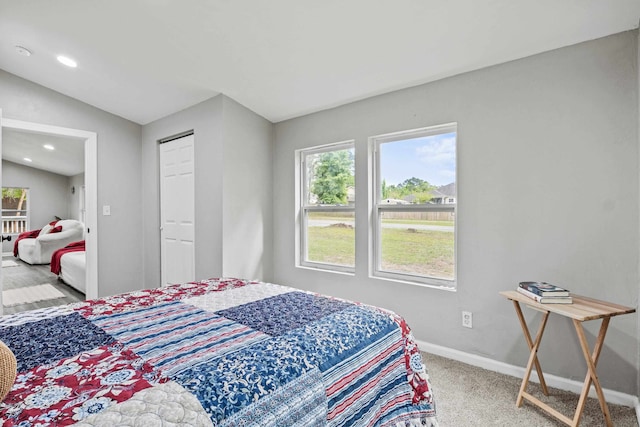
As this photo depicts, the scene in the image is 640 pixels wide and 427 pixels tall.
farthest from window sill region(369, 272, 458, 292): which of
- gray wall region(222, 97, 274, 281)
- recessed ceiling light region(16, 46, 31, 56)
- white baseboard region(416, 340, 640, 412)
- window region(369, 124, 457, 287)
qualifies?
recessed ceiling light region(16, 46, 31, 56)

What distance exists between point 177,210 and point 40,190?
7182mm

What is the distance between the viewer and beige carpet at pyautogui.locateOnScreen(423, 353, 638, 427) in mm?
1856

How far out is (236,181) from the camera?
3383mm

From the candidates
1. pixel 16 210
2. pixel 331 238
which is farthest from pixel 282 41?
pixel 16 210

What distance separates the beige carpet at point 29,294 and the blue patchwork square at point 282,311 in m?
4.14

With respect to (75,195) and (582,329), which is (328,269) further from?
(75,195)

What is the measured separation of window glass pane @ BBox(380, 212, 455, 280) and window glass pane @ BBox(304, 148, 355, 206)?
51 centimetres

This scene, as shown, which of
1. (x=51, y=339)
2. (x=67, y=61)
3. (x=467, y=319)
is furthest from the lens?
(x=67, y=61)

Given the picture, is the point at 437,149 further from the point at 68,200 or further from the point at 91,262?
the point at 68,200

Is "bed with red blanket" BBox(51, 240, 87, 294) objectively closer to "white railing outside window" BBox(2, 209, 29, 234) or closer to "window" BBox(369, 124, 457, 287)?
"window" BBox(369, 124, 457, 287)

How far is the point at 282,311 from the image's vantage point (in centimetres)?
157

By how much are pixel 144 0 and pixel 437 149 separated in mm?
2319

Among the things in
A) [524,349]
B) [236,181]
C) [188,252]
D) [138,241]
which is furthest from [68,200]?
[524,349]

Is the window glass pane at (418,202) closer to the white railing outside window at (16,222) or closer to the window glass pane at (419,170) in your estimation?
the window glass pane at (419,170)
